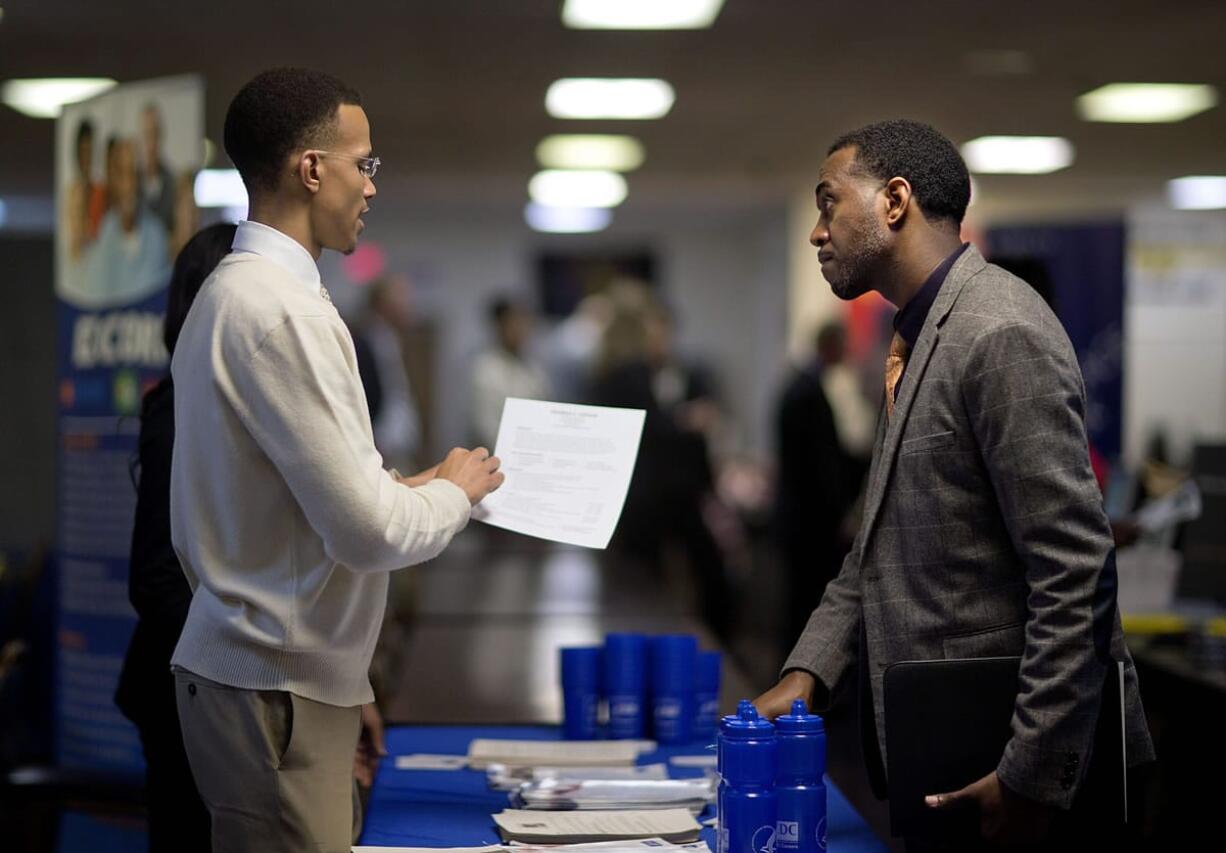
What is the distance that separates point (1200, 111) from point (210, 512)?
7.11 metres

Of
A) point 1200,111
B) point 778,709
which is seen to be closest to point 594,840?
point 778,709

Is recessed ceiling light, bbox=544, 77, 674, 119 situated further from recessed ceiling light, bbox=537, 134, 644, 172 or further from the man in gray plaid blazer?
the man in gray plaid blazer

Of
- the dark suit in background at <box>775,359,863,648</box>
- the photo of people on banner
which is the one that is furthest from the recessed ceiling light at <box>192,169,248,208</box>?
the dark suit in background at <box>775,359,863,648</box>

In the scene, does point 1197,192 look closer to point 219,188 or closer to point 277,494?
point 219,188

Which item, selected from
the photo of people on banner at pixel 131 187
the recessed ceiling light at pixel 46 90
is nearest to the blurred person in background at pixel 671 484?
the recessed ceiling light at pixel 46 90

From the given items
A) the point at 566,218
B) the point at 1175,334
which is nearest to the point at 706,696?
the point at 1175,334

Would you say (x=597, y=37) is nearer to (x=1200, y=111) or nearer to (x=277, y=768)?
(x=1200, y=111)

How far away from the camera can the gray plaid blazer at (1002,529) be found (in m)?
1.64

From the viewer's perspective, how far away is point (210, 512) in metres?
1.63

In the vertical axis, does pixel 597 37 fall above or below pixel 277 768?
above

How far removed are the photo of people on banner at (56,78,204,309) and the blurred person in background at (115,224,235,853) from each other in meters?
2.01

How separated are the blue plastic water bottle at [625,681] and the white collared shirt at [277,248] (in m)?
1.11

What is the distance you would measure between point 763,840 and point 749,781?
0.07m

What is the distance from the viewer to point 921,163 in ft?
6.10
